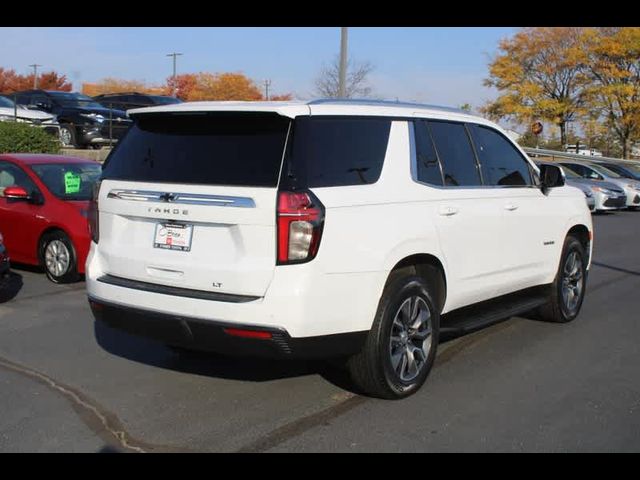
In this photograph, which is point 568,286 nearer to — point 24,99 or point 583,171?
point 583,171

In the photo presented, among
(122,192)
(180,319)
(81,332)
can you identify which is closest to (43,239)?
(81,332)

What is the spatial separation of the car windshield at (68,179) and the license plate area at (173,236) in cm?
483

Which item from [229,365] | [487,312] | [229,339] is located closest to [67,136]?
[229,365]

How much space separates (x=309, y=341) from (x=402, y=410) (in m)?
0.86

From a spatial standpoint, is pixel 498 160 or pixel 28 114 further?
pixel 28 114

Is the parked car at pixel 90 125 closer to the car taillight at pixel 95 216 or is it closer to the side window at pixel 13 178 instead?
the side window at pixel 13 178

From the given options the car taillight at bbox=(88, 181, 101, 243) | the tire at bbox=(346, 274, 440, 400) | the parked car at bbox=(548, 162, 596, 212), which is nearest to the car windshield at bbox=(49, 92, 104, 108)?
the parked car at bbox=(548, 162, 596, 212)

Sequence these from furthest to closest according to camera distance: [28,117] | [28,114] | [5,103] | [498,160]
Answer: [5,103] < [28,114] < [28,117] < [498,160]

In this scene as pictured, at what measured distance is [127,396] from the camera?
4805 millimetres

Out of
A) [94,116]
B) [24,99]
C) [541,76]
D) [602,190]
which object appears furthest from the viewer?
[541,76]

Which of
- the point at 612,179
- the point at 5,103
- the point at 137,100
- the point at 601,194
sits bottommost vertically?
the point at 601,194

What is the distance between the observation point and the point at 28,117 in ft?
66.6

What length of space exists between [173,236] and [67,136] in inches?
676

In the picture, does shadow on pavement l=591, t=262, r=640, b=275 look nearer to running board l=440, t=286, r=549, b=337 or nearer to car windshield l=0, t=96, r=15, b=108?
running board l=440, t=286, r=549, b=337
